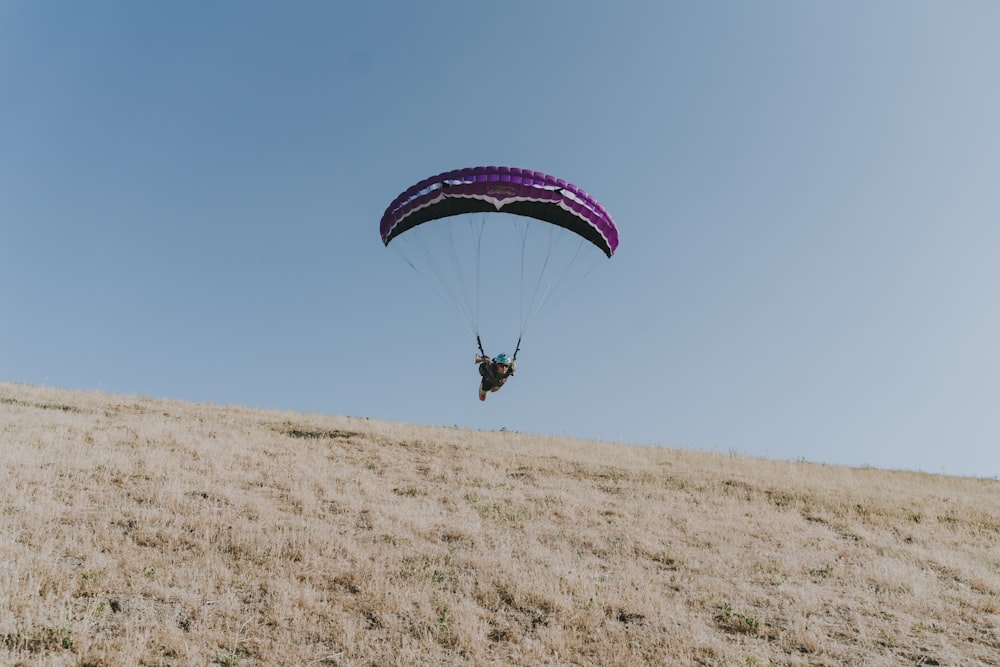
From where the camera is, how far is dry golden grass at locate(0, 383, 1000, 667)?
7.05 metres

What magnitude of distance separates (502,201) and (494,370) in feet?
18.1

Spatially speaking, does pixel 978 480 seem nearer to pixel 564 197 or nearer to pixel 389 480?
pixel 564 197

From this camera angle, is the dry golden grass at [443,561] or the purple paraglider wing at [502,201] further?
the purple paraglider wing at [502,201]

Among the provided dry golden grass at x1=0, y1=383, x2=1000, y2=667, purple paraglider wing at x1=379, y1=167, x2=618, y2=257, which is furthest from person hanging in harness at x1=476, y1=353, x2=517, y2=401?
purple paraglider wing at x1=379, y1=167, x2=618, y2=257

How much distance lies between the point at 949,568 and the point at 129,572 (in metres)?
14.4

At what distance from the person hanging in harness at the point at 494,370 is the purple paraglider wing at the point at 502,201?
489 cm

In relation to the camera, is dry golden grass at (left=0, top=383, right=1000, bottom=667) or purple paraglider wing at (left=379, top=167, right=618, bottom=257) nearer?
dry golden grass at (left=0, top=383, right=1000, bottom=667)

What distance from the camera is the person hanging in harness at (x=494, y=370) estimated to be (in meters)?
19.4

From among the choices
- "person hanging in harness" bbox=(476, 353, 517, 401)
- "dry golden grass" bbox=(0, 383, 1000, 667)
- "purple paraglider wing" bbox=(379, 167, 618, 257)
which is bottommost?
"dry golden grass" bbox=(0, 383, 1000, 667)

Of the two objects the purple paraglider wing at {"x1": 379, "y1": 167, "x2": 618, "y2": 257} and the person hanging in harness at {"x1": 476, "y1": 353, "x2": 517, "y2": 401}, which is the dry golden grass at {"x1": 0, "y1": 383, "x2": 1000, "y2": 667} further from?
the purple paraglider wing at {"x1": 379, "y1": 167, "x2": 618, "y2": 257}

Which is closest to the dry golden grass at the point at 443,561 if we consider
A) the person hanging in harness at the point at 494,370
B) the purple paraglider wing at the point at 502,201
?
the person hanging in harness at the point at 494,370

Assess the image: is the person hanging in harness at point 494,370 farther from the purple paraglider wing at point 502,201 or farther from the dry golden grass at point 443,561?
the purple paraglider wing at point 502,201

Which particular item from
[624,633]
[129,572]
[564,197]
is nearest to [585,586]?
[624,633]

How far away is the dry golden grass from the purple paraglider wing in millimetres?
7984
